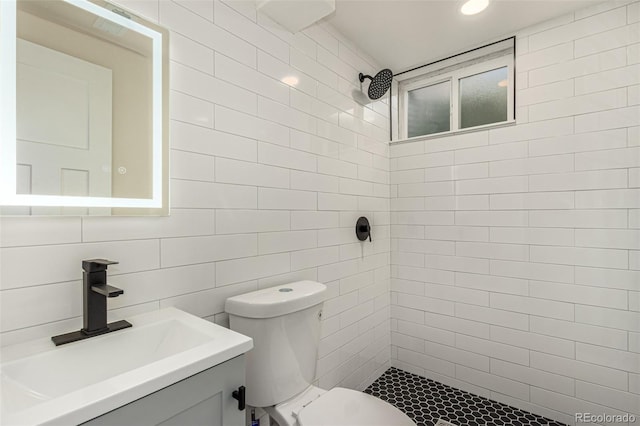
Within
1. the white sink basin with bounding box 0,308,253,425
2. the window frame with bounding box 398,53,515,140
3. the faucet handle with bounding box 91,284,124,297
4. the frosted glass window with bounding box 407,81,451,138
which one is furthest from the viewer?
the frosted glass window with bounding box 407,81,451,138

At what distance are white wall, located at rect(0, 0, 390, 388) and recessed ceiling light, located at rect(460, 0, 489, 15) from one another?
67cm

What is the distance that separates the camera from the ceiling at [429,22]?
1.72 metres

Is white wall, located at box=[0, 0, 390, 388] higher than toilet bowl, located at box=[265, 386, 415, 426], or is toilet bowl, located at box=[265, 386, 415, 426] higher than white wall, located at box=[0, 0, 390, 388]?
white wall, located at box=[0, 0, 390, 388]

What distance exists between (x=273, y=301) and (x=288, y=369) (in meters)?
0.30

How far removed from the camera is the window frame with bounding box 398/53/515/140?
6.65ft

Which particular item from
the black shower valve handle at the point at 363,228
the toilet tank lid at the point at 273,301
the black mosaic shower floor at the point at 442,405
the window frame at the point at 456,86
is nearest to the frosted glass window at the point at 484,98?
the window frame at the point at 456,86

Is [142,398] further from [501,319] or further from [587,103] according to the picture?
[587,103]

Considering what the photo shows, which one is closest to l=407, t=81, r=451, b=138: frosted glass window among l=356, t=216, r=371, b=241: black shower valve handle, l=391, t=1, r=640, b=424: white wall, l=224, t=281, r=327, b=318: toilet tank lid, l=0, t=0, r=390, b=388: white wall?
l=391, t=1, r=640, b=424: white wall

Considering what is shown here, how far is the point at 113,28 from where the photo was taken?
3.35ft

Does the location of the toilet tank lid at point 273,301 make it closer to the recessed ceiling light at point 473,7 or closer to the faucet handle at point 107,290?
the faucet handle at point 107,290

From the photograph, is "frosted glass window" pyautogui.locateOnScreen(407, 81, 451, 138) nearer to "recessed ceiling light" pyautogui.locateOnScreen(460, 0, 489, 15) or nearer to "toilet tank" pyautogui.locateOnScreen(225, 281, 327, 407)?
"recessed ceiling light" pyautogui.locateOnScreen(460, 0, 489, 15)

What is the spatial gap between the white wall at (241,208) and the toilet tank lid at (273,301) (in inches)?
3.6

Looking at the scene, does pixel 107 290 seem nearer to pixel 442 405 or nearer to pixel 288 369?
pixel 288 369

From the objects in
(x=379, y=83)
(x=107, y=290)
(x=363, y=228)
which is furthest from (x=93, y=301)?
(x=379, y=83)
